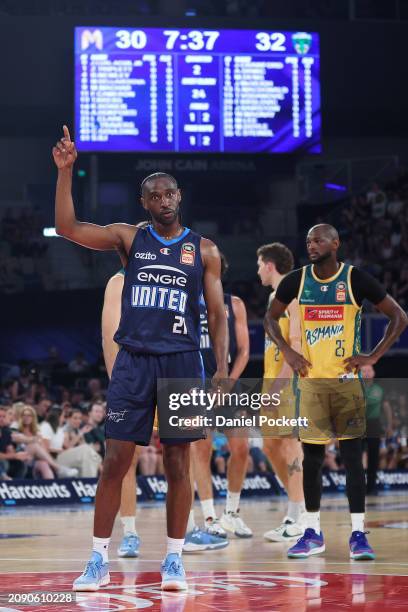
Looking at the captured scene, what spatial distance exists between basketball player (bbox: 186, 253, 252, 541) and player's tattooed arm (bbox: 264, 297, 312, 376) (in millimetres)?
515

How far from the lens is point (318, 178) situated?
72.2 ft

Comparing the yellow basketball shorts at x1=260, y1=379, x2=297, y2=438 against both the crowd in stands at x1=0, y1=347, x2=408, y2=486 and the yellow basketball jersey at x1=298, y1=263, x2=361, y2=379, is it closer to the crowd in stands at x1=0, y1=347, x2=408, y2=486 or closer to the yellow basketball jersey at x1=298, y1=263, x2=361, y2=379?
the yellow basketball jersey at x1=298, y1=263, x2=361, y2=379

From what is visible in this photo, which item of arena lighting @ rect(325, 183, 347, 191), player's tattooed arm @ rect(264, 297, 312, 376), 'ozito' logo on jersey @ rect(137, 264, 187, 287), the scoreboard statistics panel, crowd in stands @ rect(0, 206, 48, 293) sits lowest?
player's tattooed arm @ rect(264, 297, 312, 376)

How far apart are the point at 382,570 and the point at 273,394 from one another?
75.3 inches

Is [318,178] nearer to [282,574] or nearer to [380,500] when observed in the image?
[380,500]

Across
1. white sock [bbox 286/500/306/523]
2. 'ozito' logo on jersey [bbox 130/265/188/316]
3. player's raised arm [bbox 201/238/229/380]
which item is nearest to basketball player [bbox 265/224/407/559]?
white sock [bbox 286/500/306/523]

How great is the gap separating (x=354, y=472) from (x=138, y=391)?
1954 millimetres

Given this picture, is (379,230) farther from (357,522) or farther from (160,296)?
(160,296)

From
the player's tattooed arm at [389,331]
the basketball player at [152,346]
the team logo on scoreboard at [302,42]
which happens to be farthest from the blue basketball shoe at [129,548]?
the team logo on scoreboard at [302,42]

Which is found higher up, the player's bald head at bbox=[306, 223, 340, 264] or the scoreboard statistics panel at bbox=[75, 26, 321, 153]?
the scoreboard statistics panel at bbox=[75, 26, 321, 153]

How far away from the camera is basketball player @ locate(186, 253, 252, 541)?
24.7 feet

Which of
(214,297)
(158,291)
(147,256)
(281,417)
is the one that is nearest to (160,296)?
(158,291)

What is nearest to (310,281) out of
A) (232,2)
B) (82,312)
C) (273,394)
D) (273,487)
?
(273,394)

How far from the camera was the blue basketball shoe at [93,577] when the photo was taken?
16.3ft
